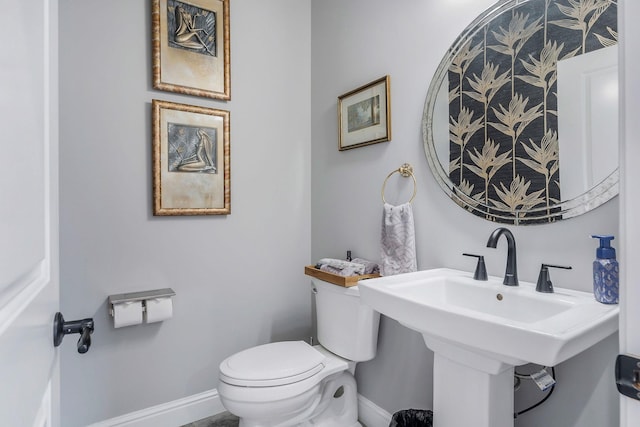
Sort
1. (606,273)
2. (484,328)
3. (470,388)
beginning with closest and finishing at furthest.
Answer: (484,328), (606,273), (470,388)

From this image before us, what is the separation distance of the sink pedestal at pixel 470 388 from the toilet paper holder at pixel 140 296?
1311 millimetres

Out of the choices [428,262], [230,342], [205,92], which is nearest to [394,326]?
[428,262]

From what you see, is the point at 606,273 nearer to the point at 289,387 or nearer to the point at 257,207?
the point at 289,387

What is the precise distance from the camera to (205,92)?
191cm

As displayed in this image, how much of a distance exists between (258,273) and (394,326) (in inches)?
35.4

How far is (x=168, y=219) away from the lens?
1843mm

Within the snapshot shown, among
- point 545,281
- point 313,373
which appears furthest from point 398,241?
point 313,373

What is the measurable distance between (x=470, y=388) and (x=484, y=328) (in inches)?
13.9

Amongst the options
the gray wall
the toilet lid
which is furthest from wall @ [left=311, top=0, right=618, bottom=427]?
the toilet lid

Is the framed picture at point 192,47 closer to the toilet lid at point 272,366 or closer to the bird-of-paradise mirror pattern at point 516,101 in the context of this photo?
the bird-of-paradise mirror pattern at point 516,101

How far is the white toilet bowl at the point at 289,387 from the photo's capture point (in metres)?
1.41

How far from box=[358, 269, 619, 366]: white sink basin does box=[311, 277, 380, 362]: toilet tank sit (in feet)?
1.35

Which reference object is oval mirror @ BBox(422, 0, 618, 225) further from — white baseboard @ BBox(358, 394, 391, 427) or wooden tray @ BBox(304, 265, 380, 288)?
white baseboard @ BBox(358, 394, 391, 427)

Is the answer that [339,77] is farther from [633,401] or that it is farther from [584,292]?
[633,401]
